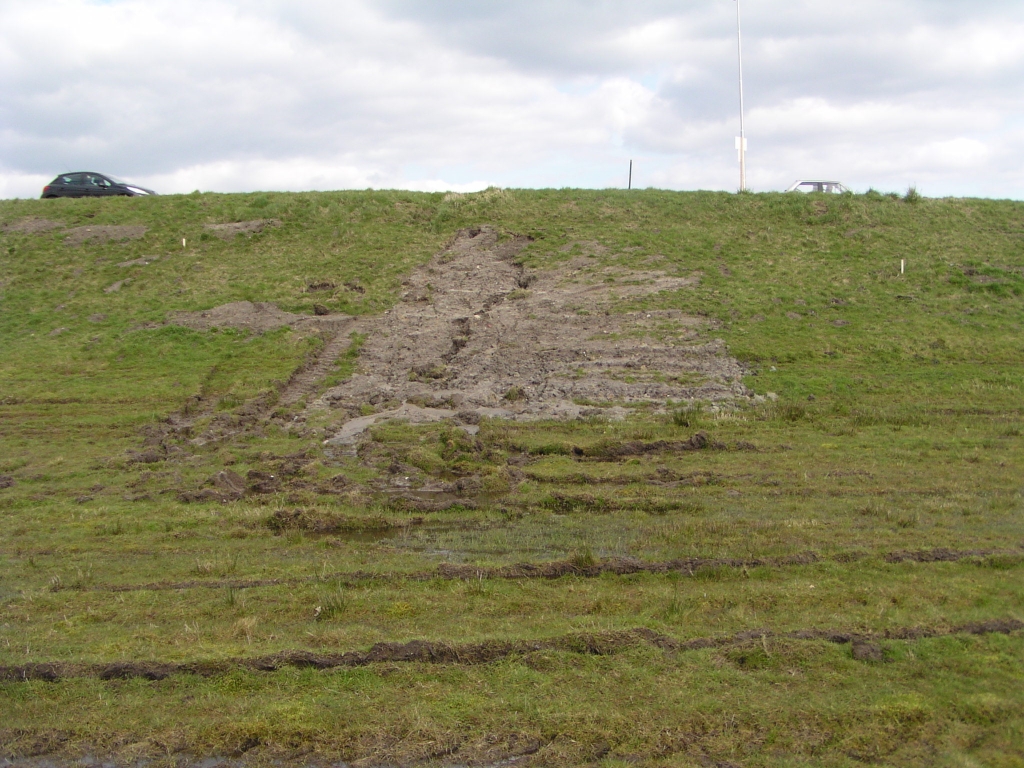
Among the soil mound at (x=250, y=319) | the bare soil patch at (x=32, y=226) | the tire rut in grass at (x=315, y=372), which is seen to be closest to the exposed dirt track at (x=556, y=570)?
the tire rut in grass at (x=315, y=372)

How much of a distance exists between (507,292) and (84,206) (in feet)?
71.7

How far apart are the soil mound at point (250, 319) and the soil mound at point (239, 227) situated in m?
Result: 7.70

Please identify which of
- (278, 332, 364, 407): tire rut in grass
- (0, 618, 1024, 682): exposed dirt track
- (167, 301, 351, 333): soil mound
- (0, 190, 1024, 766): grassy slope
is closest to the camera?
(0, 190, 1024, 766): grassy slope

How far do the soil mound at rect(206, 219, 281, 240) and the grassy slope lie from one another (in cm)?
483

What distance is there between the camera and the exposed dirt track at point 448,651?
7836mm

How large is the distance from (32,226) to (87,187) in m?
5.24

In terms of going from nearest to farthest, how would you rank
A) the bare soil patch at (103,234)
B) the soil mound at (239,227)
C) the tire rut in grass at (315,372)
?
the tire rut in grass at (315,372)
the bare soil patch at (103,234)
the soil mound at (239,227)

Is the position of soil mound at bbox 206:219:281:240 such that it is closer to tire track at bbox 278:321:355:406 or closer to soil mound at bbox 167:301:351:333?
soil mound at bbox 167:301:351:333

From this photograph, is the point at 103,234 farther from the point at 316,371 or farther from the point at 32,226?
the point at 316,371

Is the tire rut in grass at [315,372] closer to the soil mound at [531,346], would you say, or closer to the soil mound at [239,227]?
the soil mound at [531,346]

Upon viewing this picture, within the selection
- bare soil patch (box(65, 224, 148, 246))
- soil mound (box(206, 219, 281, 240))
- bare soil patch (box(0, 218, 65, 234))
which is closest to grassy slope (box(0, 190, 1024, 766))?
bare soil patch (box(65, 224, 148, 246))

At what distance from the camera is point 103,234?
33906 mm

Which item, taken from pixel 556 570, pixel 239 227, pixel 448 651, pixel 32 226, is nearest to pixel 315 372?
pixel 239 227

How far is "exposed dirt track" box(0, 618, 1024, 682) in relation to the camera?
784 cm
